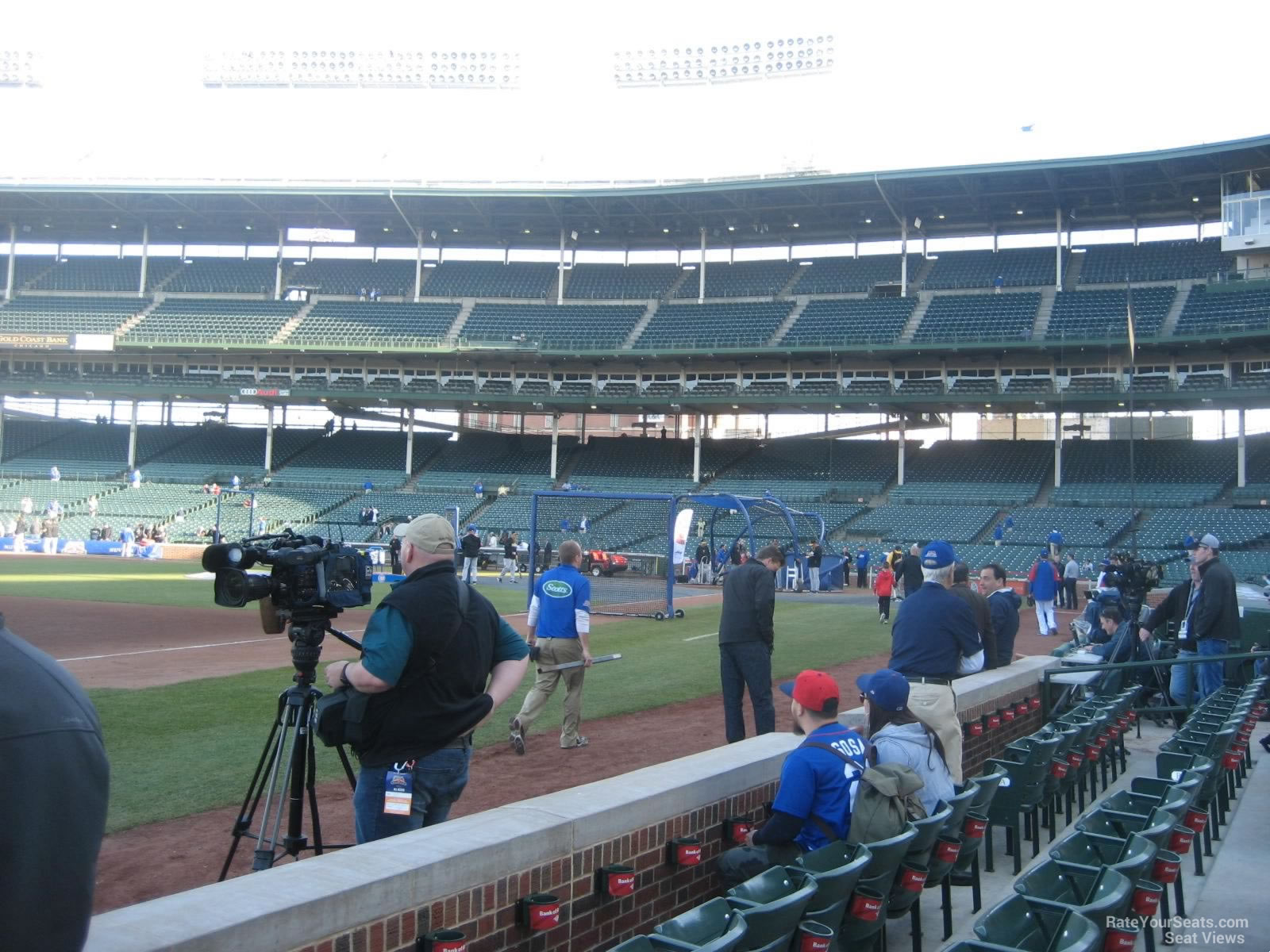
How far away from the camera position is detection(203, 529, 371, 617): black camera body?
439 centimetres

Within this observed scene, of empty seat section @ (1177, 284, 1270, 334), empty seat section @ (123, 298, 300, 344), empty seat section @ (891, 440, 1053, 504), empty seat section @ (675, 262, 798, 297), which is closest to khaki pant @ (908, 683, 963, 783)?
empty seat section @ (891, 440, 1053, 504)

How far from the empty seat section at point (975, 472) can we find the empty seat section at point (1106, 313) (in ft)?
18.8

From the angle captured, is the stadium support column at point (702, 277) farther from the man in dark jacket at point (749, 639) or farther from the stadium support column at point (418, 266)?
the man in dark jacket at point (749, 639)

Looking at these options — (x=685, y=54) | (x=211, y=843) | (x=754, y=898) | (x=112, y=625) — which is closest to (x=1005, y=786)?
(x=754, y=898)

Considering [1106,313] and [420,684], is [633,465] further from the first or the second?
[420,684]

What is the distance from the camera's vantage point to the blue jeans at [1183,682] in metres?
11.1

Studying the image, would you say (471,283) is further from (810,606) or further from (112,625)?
(112,625)

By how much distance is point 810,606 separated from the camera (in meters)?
26.8

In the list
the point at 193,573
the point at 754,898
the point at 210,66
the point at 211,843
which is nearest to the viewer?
the point at 754,898

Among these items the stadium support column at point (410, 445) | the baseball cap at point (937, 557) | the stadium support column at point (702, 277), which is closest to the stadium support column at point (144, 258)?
the stadium support column at point (410, 445)

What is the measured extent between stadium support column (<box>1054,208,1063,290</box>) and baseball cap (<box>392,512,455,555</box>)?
4670 centimetres

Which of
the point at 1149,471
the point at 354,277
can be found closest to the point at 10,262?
the point at 354,277

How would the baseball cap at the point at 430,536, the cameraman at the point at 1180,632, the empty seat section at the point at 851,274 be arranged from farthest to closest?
1. the empty seat section at the point at 851,274
2. the cameraman at the point at 1180,632
3. the baseball cap at the point at 430,536

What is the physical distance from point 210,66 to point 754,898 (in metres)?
65.6
